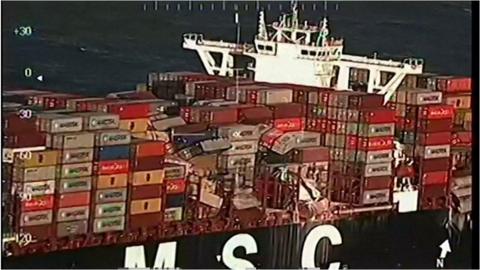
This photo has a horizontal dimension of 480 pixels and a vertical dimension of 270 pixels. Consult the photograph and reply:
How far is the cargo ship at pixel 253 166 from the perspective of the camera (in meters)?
1.44

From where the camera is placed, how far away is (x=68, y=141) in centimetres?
143

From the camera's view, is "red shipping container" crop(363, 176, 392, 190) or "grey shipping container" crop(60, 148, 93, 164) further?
"red shipping container" crop(363, 176, 392, 190)

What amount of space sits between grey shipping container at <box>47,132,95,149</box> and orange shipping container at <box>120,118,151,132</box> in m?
0.06

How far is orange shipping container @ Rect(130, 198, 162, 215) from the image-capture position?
1.47 metres

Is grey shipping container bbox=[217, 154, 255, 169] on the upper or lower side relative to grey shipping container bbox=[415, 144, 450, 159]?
lower

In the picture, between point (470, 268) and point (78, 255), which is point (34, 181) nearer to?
point (78, 255)

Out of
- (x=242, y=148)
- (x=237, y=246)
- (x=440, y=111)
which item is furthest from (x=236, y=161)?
(x=440, y=111)

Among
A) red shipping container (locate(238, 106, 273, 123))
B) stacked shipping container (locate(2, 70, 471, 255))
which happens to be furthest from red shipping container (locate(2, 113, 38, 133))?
red shipping container (locate(238, 106, 273, 123))

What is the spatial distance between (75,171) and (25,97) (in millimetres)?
127

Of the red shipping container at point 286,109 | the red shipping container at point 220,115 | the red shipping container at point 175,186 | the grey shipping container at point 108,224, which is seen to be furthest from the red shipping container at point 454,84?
the grey shipping container at point 108,224

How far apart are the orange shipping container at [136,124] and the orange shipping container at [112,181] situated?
0.07 meters

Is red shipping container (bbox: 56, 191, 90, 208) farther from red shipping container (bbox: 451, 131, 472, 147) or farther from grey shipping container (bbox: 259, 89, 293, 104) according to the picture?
red shipping container (bbox: 451, 131, 472, 147)

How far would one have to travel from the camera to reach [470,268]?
5.19 feet

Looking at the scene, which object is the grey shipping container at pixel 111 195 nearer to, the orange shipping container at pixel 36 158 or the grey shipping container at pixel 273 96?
the orange shipping container at pixel 36 158
